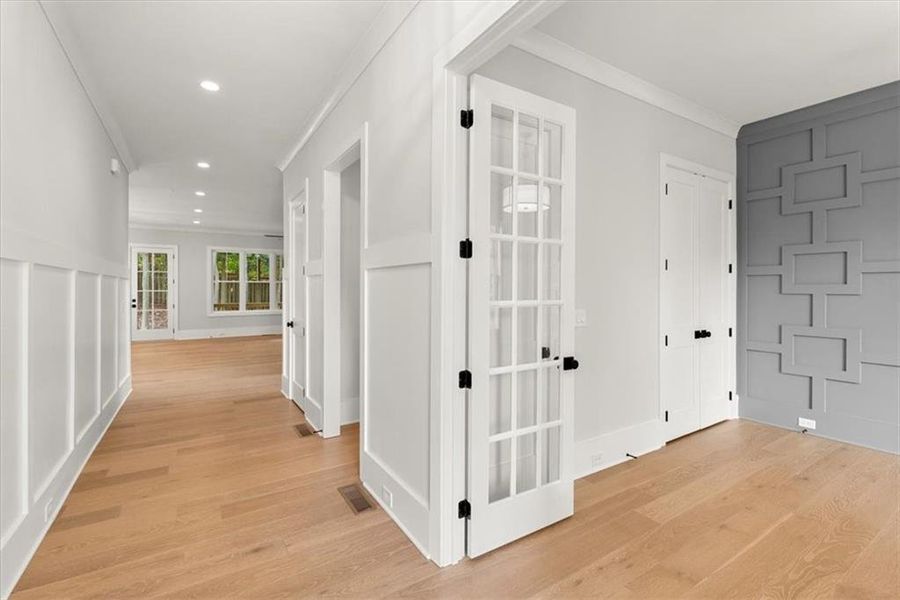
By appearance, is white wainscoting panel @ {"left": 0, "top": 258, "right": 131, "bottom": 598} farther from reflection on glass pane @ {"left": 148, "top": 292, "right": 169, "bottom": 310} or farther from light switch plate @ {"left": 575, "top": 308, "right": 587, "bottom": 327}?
reflection on glass pane @ {"left": 148, "top": 292, "right": 169, "bottom": 310}

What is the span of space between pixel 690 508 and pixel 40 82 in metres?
4.21

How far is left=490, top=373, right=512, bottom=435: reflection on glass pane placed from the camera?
6.67ft

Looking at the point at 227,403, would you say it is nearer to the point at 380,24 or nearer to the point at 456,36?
the point at 380,24

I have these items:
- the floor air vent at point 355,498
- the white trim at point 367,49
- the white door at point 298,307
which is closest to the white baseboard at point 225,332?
the white door at point 298,307

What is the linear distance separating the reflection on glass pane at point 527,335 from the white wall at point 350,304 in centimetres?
223

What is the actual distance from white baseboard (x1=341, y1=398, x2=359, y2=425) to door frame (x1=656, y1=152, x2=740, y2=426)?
266cm

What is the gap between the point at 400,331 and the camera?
2.20 metres

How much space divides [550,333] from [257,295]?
1025cm

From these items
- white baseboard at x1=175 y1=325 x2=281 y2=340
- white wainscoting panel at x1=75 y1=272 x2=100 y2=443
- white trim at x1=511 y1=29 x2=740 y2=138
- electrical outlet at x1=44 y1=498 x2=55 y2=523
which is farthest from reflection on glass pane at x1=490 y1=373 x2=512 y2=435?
white baseboard at x1=175 y1=325 x2=281 y2=340

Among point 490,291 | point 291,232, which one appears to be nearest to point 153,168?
point 291,232

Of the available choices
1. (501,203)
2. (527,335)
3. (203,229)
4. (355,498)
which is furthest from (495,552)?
(203,229)

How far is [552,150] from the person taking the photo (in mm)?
2217

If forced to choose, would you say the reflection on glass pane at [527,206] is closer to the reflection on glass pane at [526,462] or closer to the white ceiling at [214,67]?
the reflection on glass pane at [526,462]

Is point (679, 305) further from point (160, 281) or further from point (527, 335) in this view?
point (160, 281)
